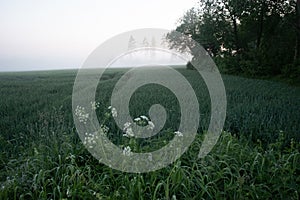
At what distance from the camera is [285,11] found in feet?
70.5

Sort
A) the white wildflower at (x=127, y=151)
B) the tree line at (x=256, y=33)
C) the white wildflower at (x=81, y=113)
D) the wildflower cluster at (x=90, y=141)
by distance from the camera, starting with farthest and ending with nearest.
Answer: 1. the tree line at (x=256, y=33)
2. the white wildflower at (x=81, y=113)
3. the wildflower cluster at (x=90, y=141)
4. the white wildflower at (x=127, y=151)

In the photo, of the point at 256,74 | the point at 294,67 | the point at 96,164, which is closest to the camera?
the point at 96,164

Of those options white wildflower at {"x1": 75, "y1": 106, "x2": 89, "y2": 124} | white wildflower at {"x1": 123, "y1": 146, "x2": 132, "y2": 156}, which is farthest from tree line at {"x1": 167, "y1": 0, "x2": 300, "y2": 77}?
white wildflower at {"x1": 123, "y1": 146, "x2": 132, "y2": 156}

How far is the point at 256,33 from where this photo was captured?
27.8 m

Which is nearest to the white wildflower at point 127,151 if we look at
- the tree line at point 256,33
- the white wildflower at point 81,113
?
the white wildflower at point 81,113

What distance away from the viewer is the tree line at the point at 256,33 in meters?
20.0

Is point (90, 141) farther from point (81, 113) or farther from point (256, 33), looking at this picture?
point (256, 33)

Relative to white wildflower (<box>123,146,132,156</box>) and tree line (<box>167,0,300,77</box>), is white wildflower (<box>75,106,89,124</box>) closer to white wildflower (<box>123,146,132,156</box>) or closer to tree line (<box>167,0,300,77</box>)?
white wildflower (<box>123,146,132,156</box>)

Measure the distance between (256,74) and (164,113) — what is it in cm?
1970

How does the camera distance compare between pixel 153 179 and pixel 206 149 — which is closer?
pixel 153 179

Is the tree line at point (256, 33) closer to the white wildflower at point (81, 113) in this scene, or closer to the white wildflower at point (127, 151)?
the white wildflower at point (81, 113)

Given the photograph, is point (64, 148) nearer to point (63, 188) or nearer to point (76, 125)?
point (63, 188)

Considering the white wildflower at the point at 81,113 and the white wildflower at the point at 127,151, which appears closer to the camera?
the white wildflower at the point at 127,151

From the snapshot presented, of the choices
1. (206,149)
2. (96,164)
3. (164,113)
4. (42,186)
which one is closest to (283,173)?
(206,149)
